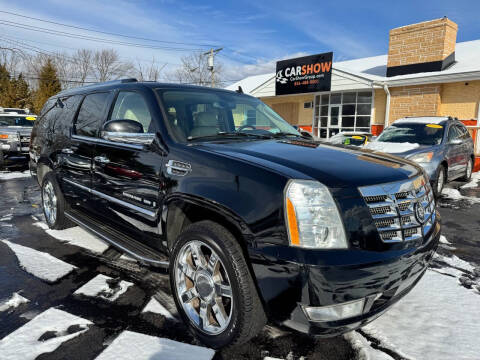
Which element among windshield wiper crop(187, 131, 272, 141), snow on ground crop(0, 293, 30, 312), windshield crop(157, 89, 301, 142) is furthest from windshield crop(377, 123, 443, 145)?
snow on ground crop(0, 293, 30, 312)

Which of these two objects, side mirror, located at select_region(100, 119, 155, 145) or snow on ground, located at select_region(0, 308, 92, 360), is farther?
side mirror, located at select_region(100, 119, 155, 145)

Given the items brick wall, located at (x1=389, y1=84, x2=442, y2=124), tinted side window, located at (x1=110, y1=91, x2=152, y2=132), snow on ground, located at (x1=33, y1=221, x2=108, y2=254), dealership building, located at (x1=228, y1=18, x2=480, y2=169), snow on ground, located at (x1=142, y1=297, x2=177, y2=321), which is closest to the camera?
snow on ground, located at (x1=142, y1=297, x2=177, y2=321)

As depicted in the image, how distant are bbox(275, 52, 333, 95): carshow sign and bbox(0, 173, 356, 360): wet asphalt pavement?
15838mm

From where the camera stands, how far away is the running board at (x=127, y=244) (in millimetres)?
2760

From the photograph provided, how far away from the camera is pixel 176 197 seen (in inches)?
97.0

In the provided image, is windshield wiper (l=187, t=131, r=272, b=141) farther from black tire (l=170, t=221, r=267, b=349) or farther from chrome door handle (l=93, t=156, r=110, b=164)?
chrome door handle (l=93, t=156, r=110, b=164)

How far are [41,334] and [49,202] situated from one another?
2708 mm

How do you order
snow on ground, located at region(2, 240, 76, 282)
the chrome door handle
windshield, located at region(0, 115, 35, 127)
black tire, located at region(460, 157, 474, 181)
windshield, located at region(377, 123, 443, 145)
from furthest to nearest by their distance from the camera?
windshield, located at region(0, 115, 35, 127) → black tire, located at region(460, 157, 474, 181) → windshield, located at region(377, 123, 443, 145) → snow on ground, located at region(2, 240, 76, 282) → the chrome door handle

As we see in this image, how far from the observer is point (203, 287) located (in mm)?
2340

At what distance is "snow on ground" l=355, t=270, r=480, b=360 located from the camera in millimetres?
2270

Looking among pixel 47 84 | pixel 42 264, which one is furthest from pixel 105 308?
pixel 47 84

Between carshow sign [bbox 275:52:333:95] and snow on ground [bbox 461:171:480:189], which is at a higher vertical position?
carshow sign [bbox 275:52:333:95]

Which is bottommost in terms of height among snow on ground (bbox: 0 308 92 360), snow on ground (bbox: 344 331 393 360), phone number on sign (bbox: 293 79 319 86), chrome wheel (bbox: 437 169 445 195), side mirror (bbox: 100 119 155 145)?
snow on ground (bbox: 0 308 92 360)

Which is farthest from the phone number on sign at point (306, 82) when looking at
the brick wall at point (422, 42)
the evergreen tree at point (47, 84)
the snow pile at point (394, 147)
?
the evergreen tree at point (47, 84)
